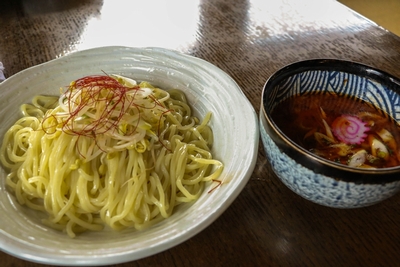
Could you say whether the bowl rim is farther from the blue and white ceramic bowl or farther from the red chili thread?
the red chili thread

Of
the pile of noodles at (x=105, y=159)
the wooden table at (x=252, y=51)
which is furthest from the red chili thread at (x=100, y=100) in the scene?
the wooden table at (x=252, y=51)

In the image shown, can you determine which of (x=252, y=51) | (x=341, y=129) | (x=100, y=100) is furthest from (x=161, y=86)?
(x=341, y=129)

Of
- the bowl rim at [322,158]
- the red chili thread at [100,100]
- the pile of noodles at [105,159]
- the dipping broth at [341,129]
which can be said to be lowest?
the pile of noodles at [105,159]

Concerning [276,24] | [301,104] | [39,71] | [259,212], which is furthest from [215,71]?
[276,24]

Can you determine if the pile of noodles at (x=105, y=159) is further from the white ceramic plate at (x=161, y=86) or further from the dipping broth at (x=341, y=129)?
the dipping broth at (x=341, y=129)

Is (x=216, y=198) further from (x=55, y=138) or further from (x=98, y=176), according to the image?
(x=55, y=138)

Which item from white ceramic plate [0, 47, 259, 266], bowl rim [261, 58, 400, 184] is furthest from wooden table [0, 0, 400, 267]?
bowl rim [261, 58, 400, 184]

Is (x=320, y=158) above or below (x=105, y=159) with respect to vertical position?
above

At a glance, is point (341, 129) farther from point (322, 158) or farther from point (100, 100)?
point (100, 100)
